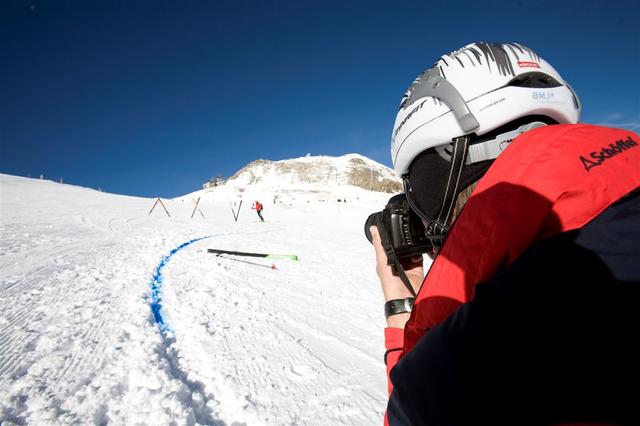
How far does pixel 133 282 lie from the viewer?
13.0ft

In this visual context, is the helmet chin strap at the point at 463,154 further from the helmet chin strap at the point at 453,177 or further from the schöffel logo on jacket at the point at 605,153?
the schöffel logo on jacket at the point at 605,153

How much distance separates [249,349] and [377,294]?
2256 mm

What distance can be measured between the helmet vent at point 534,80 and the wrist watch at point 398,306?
1.06m

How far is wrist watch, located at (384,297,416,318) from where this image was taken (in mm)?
1418

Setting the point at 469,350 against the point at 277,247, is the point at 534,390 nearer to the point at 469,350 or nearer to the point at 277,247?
the point at 469,350

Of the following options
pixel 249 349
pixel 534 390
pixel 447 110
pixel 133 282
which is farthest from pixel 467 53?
pixel 133 282

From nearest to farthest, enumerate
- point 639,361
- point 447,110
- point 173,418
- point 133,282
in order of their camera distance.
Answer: point 639,361
point 447,110
point 173,418
point 133,282

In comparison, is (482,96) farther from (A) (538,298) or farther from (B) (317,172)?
(B) (317,172)

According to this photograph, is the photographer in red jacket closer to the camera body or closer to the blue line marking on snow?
the camera body

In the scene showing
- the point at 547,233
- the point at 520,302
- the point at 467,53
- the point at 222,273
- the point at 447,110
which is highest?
the point at 467,53

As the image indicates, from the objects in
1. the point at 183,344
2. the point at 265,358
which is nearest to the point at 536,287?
the point at 265,358

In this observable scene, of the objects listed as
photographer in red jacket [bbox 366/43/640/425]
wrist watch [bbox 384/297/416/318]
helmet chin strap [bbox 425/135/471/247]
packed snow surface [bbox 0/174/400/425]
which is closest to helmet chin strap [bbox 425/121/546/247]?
helmet chin strap [bbox 425/135/471/247]

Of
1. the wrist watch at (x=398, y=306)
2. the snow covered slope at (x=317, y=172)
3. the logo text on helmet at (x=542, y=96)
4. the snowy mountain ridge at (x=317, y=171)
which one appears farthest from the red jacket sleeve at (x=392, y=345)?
the snowy mountain ridge at (x=317, y=171)

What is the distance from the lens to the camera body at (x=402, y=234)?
4.98 feet
